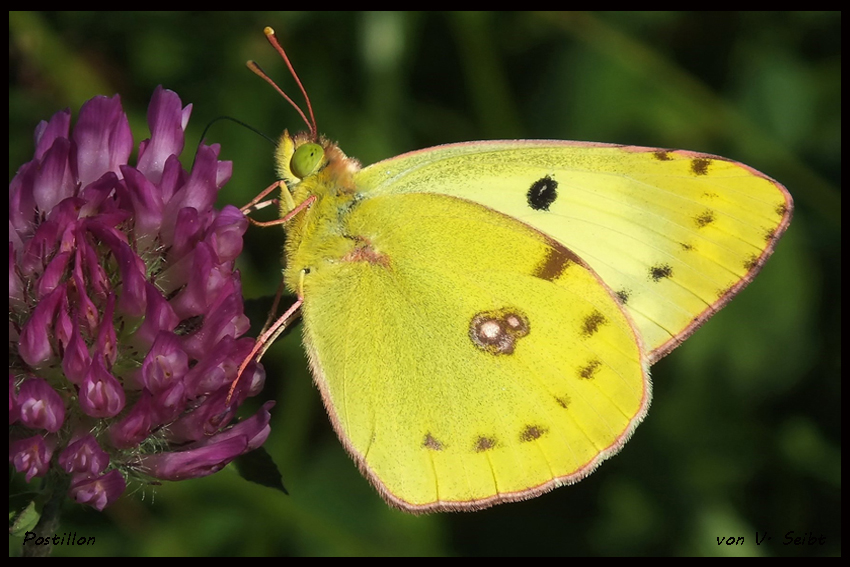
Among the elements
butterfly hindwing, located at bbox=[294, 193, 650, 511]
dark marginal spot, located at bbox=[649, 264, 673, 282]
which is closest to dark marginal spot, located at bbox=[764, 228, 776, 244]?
dark marginal spot, located at bbox=[649, 264, 673, 282]

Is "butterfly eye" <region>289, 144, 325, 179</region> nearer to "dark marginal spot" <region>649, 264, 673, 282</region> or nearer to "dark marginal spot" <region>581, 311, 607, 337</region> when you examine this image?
"dark marginal spot" <region>581, 311, 607, 337</region>

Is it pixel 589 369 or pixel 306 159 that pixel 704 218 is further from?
pixel 306 159

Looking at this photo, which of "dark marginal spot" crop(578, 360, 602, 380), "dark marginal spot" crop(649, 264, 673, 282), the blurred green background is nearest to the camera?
"dark marginal spot" crop(578, 360, 602, 380)

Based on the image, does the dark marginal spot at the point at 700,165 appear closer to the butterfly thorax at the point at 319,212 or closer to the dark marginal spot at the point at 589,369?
the dark marginal spot at the point at 589,369

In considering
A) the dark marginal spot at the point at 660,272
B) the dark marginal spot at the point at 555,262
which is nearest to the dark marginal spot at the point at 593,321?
the dark marginal spot at the point at 555,262

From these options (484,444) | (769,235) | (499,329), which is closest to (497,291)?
(499,329)

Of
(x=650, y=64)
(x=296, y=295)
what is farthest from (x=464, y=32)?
(x=296, y=295)
